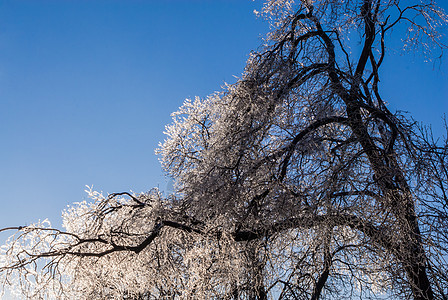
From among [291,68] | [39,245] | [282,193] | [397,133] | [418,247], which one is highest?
[291,68]

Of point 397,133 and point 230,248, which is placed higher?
point 397,133

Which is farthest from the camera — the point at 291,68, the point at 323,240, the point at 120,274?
the point at 120,274

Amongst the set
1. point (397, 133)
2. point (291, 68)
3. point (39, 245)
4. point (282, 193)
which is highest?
point (291, 68)

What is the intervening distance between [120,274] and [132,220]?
50.4 inches

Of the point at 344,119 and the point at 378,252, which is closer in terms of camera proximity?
the point at 378,252

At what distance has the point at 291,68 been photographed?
6.55 meters

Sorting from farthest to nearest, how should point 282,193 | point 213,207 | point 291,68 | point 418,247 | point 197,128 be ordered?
point 197,128 → point 291,68 → point 213,207 → point 282,193 → point 418,247

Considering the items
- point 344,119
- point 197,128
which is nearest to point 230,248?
point 344,119

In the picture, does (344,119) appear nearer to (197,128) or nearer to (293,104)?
(293,104)

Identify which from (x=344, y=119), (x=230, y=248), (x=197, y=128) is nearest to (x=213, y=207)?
(x=230, y=248)

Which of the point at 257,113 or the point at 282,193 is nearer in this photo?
the point at 282,193

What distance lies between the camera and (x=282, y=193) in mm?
5699

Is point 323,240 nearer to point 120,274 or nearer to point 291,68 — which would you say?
point 291,68

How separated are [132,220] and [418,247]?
426 cm
